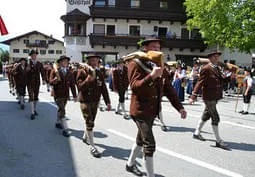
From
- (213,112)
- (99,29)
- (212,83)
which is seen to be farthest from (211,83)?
(99,29)

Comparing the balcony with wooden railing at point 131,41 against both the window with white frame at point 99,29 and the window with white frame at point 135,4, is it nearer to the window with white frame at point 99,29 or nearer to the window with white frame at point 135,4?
the window with white frame at point 99,29

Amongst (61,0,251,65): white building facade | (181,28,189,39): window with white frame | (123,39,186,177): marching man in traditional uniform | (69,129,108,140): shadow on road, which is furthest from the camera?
(181,28,189,39): window with white frame

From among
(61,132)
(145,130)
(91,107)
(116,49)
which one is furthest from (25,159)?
(116,49)

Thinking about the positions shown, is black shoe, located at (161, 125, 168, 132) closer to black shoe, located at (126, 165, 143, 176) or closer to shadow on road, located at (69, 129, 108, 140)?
shadow on road, located at (69, 129, 108, 140)

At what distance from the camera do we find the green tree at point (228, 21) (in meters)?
21.3

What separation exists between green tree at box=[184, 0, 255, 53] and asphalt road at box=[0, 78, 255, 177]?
46.9 feet

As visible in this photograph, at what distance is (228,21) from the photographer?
2281cm

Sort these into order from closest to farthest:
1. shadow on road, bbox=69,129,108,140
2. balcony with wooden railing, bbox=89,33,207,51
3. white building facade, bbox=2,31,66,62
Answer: shadow on road, bbox=69,129,108,140
balcony with wooden railing, bbox=89,33,207,51
white building facade, bbox=2,31,66,62

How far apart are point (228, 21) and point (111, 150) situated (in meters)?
20.2

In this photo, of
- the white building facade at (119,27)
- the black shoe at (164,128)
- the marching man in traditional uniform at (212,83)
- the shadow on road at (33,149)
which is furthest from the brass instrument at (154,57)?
the white building facade at (119,27)

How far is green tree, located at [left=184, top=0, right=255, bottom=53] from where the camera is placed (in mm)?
21297

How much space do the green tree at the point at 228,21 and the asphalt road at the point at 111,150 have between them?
46.9 feet

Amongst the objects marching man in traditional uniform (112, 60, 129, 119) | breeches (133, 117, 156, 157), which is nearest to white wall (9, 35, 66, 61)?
marching man in traditional uniform (112, 60, 129, 119)

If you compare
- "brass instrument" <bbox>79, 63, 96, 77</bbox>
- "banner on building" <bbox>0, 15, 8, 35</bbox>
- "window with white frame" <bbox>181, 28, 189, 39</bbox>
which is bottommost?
"brass instrument" <bbox>79, 63, 96, 77</bbox>
